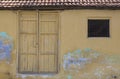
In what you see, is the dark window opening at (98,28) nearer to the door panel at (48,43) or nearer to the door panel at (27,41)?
the door panel at (48,43)

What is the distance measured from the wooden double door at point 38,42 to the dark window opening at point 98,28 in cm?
127

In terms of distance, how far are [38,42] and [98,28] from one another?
7.55ft

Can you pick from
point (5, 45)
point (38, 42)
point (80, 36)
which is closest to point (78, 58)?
point (80, 36)

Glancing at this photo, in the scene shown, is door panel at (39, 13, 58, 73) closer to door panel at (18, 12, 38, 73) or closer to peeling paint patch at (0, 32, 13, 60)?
door panel at (18, 12, 38, 73)

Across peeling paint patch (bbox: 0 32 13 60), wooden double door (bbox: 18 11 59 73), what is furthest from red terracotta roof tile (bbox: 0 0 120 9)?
peeling paint patch (bbox: 0 32 13 60)

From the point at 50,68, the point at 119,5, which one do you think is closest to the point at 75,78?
the point at 50,68

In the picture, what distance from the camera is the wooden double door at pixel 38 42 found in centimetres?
1311

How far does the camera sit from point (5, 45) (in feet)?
43.0

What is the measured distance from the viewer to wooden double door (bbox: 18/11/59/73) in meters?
13.1

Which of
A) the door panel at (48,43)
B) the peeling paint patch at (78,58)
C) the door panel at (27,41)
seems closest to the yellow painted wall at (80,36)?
the peeling paint patch at (78,58)

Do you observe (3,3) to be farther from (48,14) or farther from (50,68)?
(50,68)

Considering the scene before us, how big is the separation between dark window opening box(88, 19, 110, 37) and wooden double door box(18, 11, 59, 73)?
1266mm

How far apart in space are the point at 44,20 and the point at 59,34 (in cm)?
79

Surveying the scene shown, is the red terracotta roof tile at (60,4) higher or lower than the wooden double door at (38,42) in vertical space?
higher
